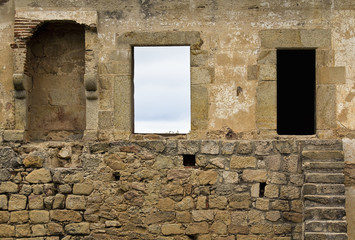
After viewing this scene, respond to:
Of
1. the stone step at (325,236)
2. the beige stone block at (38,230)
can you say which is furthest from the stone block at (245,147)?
the beige stone block at (38,230)

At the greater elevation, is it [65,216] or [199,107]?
[199,107]

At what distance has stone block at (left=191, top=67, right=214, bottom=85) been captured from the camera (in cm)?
768

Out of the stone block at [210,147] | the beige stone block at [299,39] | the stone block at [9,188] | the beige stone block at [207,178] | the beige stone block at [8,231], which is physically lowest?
the beige stone block at [8,231]

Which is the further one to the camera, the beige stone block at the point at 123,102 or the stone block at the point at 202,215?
the beige stone block at the point at 123,102

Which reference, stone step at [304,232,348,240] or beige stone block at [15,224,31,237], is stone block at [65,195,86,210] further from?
stone step at [304,232,348,240]

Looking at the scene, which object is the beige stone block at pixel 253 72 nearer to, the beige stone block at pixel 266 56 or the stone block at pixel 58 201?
the beige stone block at pixel 266 56

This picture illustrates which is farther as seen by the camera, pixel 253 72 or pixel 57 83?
pixel 57 83

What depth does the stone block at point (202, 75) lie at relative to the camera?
7676mm

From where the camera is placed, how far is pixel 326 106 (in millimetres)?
7652

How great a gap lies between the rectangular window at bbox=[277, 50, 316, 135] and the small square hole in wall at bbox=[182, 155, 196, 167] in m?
4.04

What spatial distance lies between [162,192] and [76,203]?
125 cm

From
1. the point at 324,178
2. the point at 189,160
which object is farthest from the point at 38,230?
the point at 324,178

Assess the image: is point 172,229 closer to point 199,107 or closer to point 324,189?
point 199,107

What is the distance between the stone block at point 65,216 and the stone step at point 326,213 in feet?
10.6
